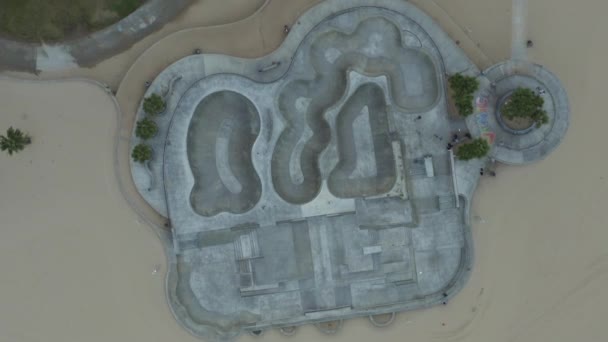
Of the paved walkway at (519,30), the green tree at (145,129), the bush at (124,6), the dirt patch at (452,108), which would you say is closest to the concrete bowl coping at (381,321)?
the dirt patch at (452,108)

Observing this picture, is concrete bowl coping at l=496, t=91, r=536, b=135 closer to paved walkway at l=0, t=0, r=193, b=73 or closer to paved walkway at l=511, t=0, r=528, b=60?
paved walkway at l=511, t=0, r=528, b=60

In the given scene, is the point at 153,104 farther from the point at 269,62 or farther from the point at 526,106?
the point at 526,106

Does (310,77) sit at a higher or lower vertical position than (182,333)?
higher

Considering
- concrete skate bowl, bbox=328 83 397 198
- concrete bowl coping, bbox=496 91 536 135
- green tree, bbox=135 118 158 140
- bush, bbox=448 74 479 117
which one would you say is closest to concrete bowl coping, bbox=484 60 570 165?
concrete bowl coping, bbox=496 91 536 135

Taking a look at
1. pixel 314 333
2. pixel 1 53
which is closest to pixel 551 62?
pixel 314 333

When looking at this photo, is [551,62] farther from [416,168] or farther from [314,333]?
[314,333]

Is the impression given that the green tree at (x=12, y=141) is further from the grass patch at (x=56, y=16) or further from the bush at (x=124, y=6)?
the bush at (x=124, y=6)
